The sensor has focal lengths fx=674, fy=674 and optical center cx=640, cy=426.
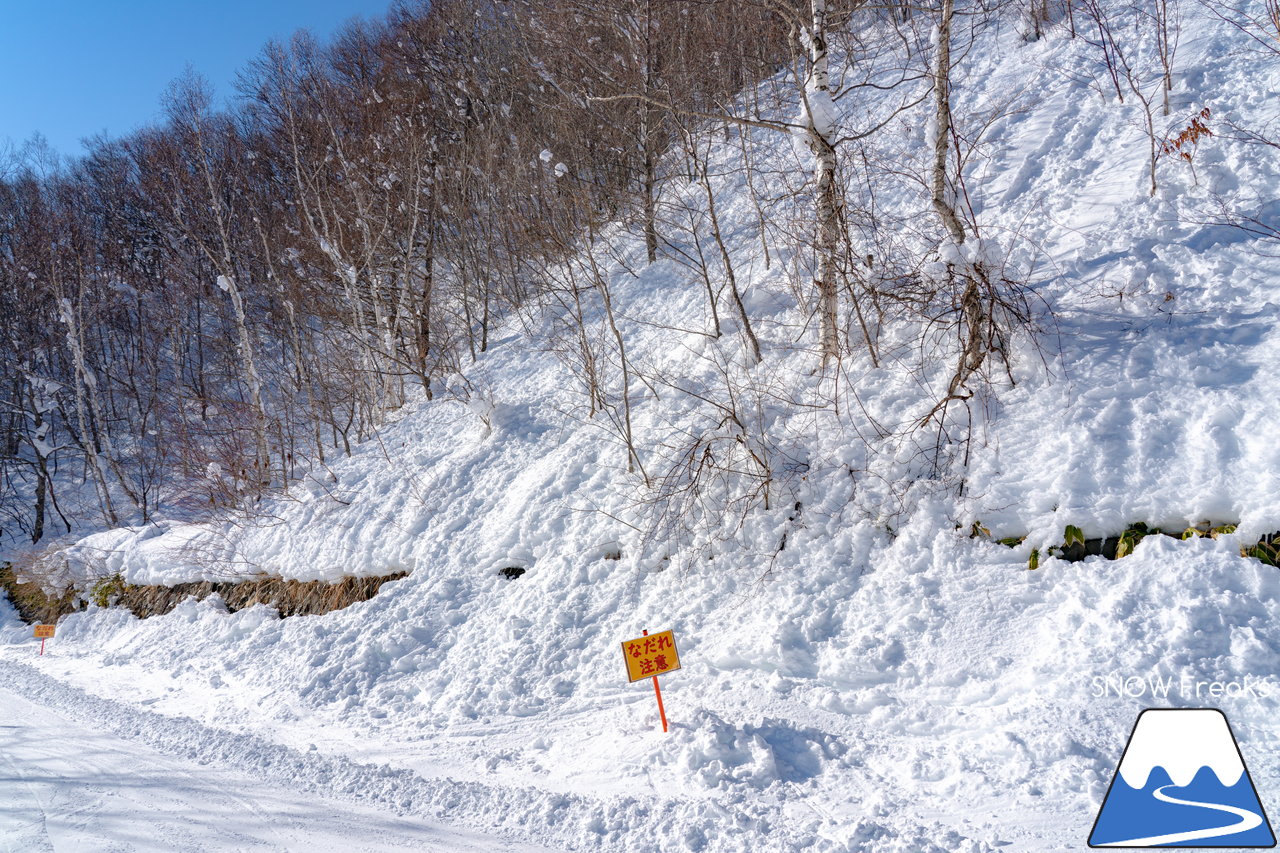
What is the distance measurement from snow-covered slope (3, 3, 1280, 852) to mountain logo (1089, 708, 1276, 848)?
0.12 m

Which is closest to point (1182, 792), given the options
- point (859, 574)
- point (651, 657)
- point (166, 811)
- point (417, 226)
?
point (859, 574)

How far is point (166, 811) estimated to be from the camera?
6203 millimetres

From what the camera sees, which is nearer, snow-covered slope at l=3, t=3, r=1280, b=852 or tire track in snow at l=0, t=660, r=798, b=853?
tire track in snow at l=0, t=660, r=798, b=853

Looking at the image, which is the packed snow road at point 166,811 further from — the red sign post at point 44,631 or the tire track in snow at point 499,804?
the red sign post at point 44,631

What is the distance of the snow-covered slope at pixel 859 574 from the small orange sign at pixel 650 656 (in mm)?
525

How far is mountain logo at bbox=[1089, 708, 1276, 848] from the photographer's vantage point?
3.82 meters

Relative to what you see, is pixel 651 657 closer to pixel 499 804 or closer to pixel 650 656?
pixel 650 656

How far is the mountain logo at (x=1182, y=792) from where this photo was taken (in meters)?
3.82

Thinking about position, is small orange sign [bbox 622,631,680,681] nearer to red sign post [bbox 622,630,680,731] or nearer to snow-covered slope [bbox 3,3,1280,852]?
red sign post [bbox 622,630,680,731]

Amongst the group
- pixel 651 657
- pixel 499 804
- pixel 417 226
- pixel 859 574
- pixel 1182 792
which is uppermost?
pixel 417 226

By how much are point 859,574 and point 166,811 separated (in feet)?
22.6

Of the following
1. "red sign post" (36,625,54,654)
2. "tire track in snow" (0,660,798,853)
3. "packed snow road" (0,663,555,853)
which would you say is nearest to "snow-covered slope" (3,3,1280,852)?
"tire track in snow" (0,660,798,853)

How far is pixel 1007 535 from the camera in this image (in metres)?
6.25

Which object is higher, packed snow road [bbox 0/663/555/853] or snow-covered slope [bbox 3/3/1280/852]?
snow-covered slope [bbox 3/3/1280/852]
